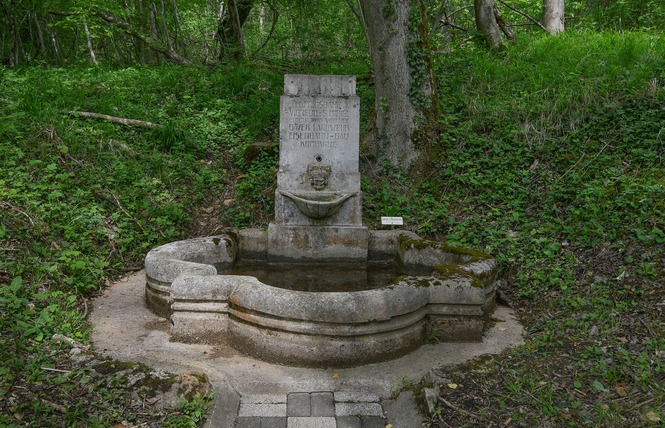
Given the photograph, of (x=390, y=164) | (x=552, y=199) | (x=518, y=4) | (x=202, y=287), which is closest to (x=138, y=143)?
(x=390, y=164)

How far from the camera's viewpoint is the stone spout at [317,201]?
18.1ft

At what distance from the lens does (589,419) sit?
3162 mm

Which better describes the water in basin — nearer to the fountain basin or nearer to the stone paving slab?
the fountain basin

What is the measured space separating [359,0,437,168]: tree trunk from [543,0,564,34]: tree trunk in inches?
224

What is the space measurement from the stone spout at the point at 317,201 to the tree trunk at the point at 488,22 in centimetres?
687

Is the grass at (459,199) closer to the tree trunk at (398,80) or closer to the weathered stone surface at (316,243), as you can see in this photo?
the tree trunk at (398,80)

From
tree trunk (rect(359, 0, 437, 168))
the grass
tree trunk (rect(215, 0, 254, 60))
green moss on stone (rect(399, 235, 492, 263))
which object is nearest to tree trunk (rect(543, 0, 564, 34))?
the grass

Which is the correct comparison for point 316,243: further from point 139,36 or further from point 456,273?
point 139,36

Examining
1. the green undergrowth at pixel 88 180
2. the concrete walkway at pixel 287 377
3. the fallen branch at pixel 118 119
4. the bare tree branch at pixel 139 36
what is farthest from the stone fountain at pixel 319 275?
the bare tree branch at pixel 139 36

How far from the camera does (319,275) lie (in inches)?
218

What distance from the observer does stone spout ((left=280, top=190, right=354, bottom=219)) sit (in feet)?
18.1

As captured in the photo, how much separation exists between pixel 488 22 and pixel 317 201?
738 centimetres

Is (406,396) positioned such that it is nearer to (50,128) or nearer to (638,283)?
(638,283)

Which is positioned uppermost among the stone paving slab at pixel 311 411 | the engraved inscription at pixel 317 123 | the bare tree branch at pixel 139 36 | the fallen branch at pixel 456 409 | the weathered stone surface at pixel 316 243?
the bare tree branch at pixel 139 36
